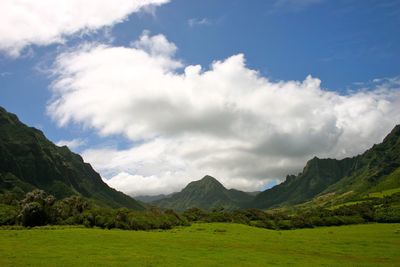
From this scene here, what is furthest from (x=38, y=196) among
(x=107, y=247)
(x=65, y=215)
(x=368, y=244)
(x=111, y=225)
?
(x=368, y=244)

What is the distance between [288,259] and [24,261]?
4767 cm

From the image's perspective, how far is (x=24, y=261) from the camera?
59.2m

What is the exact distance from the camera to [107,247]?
82750 mm

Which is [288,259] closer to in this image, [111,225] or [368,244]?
[368,244]

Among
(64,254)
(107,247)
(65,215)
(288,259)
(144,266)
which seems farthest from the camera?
(65,215)

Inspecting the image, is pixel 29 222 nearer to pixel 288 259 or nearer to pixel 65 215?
pixel 65 215

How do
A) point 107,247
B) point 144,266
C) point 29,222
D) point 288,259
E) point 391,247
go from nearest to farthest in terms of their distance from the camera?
point 144,266, point 288,259, point 107,247, point 391,247, point 29,222

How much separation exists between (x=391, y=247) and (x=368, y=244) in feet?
33.1

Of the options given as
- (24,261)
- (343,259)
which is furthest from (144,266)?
(343,259)

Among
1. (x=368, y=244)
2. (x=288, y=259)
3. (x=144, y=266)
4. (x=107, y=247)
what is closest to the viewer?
(x=144, y=266)

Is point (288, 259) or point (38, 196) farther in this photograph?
point (38, 196)

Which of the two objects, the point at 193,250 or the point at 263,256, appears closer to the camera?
the point at 263,256

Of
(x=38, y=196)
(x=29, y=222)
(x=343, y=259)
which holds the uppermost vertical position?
(x=38, y=196)

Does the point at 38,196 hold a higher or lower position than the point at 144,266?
higher
